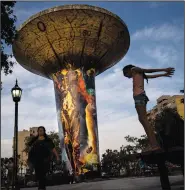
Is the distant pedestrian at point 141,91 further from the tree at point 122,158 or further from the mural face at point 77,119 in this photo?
the tree at point 122,158

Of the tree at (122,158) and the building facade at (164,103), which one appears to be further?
the building facade at (164,103)

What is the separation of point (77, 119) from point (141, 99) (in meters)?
23.1

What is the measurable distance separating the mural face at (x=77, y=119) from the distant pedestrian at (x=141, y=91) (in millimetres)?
22263

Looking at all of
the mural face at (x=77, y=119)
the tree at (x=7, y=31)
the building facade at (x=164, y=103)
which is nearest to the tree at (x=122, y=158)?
the building facade at (x=164, y=103)

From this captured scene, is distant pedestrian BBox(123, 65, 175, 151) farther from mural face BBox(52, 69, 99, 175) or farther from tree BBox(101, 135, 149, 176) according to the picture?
tree BBox(101, 135, 149, 176)

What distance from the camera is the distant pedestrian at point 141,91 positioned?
4957mm

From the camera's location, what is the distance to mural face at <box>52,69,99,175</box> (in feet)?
89.3

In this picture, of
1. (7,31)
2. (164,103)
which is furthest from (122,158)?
(7,31)

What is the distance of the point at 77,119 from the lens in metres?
28.0

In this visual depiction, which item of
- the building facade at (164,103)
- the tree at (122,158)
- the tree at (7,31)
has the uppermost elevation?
the building facade at (164,103)

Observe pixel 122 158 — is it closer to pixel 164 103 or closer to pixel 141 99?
pixel 164 103

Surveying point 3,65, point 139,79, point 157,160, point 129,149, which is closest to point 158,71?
point 139,79

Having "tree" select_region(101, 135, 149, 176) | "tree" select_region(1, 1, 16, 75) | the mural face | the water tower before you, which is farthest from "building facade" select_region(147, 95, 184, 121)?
"tree" select_region(1, 1, 16, 75)

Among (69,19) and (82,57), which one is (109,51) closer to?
(82,57)
